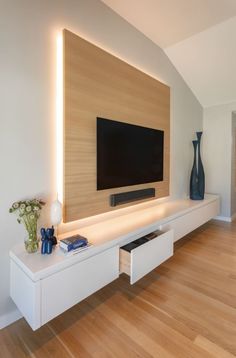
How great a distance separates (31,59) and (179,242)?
8.28ft

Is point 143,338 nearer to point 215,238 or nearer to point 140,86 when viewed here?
point 215,238

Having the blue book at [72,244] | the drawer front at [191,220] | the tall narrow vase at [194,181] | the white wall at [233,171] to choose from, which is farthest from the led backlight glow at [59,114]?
the white wall at [233,171]

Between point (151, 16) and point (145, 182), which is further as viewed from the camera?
point (145, 182)

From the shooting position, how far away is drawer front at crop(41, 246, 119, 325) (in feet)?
3.98

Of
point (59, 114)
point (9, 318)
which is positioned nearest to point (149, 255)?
point (9, 318)

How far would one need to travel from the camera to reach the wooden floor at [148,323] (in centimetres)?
121

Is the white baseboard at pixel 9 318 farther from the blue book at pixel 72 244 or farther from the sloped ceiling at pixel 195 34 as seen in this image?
the sloped ceiling at pixel 195 34

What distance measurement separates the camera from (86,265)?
1.41 metres

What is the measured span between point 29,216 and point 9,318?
72 centimetres

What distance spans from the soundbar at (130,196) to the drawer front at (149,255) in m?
0.52

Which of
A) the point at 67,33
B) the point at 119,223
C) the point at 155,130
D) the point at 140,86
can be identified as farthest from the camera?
the point at 155,130

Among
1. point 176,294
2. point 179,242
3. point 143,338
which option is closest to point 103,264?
point 143,338

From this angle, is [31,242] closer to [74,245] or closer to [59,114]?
[74,245]

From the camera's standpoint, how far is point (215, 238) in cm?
289
